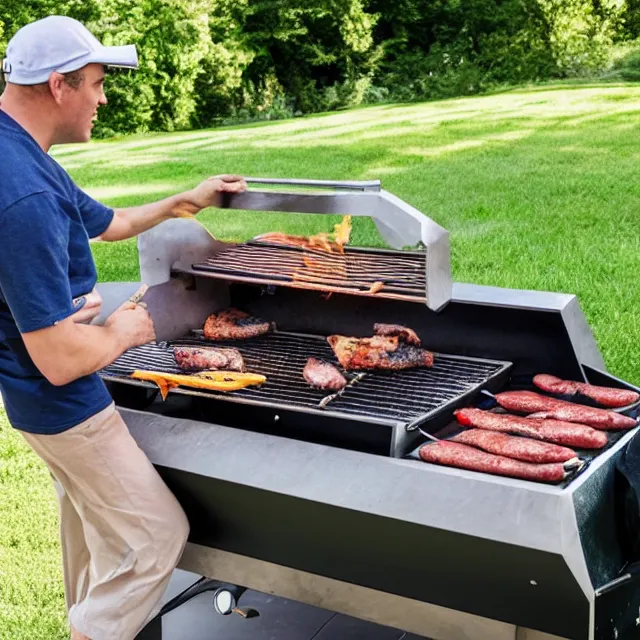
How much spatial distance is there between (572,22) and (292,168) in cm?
954

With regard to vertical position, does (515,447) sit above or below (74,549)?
above

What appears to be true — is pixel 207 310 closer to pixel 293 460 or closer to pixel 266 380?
pixel 266 380

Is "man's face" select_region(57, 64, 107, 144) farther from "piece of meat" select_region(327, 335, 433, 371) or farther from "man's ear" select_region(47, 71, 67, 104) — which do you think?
"piece of meat" select_region(327, 335, 433, 371)

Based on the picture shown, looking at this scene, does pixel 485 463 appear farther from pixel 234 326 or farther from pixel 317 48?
pixel 317 48

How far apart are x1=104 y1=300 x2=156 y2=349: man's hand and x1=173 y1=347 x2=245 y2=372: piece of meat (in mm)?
503

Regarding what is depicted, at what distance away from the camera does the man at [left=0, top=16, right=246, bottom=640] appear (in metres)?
2.15

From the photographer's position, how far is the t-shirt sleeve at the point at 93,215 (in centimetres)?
291

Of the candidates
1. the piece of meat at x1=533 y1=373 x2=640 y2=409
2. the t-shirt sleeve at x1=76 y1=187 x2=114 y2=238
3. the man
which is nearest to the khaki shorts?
the man

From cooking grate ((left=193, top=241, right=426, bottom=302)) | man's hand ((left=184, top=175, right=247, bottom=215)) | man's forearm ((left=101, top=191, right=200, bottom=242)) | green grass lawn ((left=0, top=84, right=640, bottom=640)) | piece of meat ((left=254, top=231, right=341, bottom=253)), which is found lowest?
green grass lawn ((left=0, top=84, right=640, bottom=640))

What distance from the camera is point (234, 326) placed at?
11.1 feet

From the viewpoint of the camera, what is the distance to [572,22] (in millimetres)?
18609

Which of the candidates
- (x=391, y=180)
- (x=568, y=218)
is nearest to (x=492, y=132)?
(x=391, y=180)

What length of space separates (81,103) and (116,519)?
3.56 ft

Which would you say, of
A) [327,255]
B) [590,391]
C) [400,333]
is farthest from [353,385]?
[590,391]
